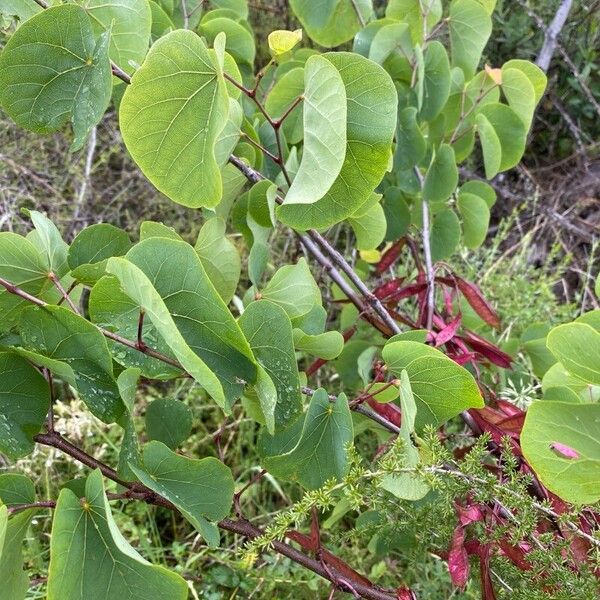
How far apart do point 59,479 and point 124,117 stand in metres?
1.24

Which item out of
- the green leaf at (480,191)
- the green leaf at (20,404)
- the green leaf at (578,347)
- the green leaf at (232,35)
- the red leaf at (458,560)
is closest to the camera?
the green leaf at (578,347)

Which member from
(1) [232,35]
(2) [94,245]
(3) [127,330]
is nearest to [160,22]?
(1) [232,35]

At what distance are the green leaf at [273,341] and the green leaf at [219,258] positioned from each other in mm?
160

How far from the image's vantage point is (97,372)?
2.02 ft

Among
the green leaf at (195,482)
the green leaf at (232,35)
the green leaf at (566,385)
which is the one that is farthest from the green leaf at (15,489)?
the green leaf at (232,35)

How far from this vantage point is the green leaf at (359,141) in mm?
672

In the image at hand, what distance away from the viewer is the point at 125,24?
2.43ft

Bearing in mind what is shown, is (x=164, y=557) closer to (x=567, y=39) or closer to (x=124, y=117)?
(x=124, y=117)

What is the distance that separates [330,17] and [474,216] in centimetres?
42

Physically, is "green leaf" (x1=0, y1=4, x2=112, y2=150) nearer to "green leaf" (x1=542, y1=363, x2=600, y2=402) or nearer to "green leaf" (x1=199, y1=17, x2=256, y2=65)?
"green leaf" (x1=199, y1=17, x2=256, y2=65)

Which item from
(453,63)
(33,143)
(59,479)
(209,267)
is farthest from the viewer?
(33,143)

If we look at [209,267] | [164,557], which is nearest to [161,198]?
[164,557]

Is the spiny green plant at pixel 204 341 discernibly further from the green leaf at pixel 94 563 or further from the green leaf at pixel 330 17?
the green leaf at pixel 330 17

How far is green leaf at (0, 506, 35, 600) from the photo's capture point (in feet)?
1.91
